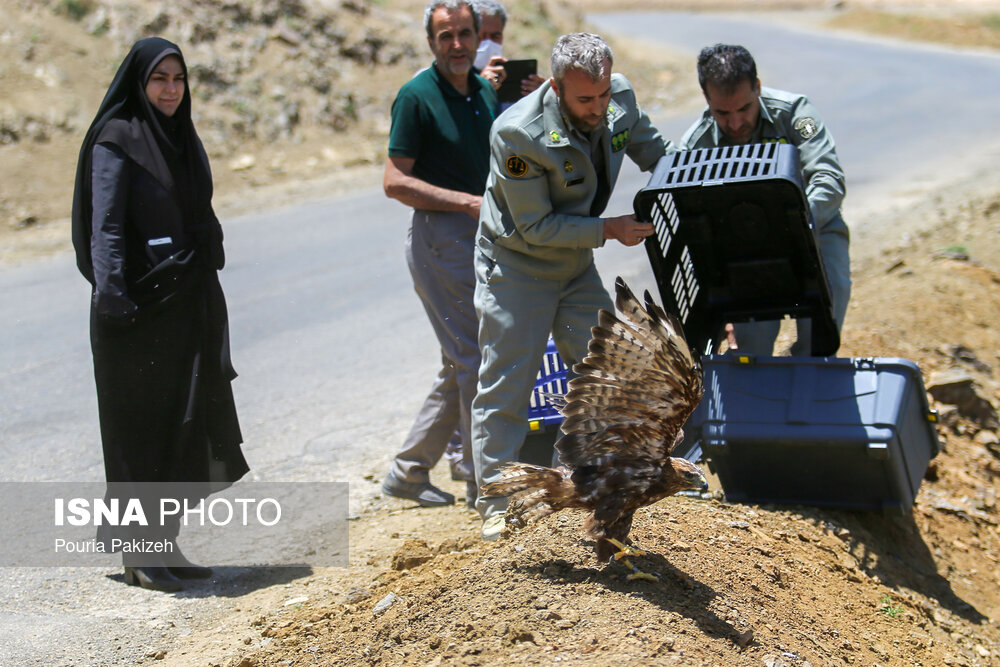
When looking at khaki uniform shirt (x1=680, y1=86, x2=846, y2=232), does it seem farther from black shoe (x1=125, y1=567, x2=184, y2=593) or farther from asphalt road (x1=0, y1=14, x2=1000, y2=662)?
black shoe (x1=125, y1=567, x2=184, y2=593)

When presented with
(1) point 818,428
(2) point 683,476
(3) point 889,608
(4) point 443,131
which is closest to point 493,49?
(4) point 443,131

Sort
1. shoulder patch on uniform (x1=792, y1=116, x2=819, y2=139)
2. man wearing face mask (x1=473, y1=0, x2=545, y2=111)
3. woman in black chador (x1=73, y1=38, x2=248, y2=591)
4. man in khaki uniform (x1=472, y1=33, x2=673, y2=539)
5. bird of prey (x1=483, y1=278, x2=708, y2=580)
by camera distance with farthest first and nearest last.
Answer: man wearing face mask (x1=473, y1=0, x2=545, y2=111)
shoulder patch on uniform (x1=792, y1=116, x2=819, y2=139)
woman in black chador (x1=73, y1=38, x2=248, y2=591)
man in khaki uniform (x1=472, y1=33, x2=673, y2=539)
bird of prey (x1=483, y1=278, x2=708, y2=580)

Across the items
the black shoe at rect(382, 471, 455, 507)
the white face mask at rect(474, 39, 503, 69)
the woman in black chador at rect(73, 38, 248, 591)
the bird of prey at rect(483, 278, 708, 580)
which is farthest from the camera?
the white face mask at rect(474, 39, 503, 69)

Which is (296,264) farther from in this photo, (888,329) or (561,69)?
(561,69)

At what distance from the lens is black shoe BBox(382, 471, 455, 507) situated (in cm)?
550

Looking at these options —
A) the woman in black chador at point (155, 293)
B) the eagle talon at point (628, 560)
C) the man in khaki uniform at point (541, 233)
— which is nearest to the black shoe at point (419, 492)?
the man in khaki uniform at point (541, 233)

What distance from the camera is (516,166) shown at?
4215 mm

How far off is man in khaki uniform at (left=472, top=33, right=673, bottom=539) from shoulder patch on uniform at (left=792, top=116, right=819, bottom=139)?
82 centimetres

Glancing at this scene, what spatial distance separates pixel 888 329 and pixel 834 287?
222 centimetres

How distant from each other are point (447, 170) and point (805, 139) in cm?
168

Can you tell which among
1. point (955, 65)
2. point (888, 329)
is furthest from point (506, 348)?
point (955, 65)

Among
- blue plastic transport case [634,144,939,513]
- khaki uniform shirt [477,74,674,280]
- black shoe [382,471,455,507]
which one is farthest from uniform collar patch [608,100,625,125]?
black shoe [382,471,455,507]

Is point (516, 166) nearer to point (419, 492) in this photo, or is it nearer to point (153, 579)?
point (419, 492)

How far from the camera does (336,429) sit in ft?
21.8
